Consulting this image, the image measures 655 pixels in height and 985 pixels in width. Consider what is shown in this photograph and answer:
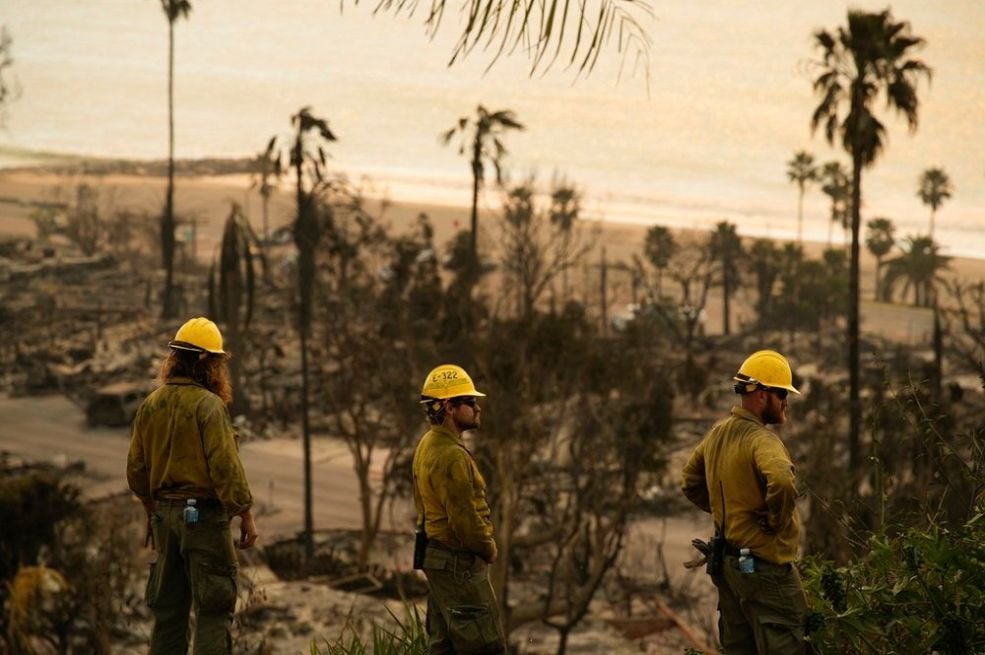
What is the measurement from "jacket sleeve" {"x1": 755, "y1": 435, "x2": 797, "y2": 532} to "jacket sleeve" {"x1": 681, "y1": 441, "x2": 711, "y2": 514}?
56 centimetres

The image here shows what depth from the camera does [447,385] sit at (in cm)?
747

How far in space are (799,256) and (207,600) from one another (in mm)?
89988

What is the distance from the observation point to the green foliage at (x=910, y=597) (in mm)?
6008

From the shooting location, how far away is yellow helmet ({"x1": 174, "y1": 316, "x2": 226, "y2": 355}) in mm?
7051

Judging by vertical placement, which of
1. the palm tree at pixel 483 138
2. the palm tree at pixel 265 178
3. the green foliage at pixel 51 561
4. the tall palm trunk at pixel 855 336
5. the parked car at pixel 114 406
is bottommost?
the parked car at pixel 114 406

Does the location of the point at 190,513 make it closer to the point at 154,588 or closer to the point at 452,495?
the point at 154,588

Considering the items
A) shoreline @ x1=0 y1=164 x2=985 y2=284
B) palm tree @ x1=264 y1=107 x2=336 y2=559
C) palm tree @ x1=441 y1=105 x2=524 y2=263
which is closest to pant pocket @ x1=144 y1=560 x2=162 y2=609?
palm tree @ x1=264 y1=107 x2=336 y2=559

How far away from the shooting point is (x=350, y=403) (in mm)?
39031

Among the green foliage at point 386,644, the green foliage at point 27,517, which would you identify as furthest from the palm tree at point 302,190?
the green foliage at point 386,644

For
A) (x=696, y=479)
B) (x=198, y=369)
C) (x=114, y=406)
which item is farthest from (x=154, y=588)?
(x=114, y=406)

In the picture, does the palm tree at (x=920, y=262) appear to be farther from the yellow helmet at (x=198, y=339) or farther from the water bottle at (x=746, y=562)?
the yellow helmet at (x=198, y=339)

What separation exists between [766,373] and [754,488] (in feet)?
1.74

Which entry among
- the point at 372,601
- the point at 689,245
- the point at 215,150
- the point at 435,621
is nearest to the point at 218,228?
the point at 215,150

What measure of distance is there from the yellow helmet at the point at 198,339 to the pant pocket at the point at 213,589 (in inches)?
39.6
